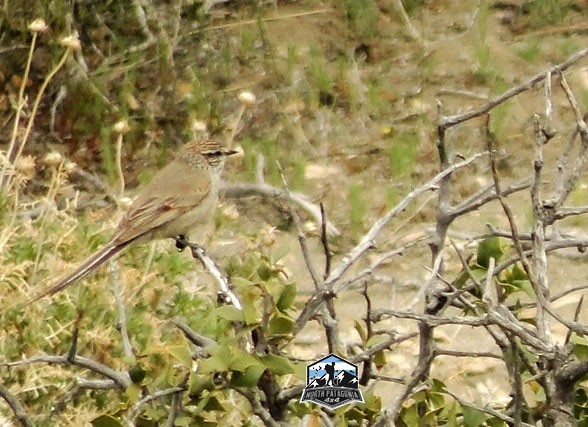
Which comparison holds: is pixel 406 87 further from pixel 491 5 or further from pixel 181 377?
pixel 181 377

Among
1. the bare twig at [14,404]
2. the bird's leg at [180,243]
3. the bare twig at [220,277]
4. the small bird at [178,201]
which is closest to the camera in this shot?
the bare twig at [14,404]

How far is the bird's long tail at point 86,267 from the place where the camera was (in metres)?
4.11

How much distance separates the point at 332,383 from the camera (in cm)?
257

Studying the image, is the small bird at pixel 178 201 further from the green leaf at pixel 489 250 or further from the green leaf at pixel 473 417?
the green leaf at pixel 473 417

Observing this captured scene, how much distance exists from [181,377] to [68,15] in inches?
173

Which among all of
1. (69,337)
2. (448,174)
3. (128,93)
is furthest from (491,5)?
(448,174)

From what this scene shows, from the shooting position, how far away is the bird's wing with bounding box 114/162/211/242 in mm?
4934

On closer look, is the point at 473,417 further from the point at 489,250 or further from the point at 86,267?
the point at 86,267

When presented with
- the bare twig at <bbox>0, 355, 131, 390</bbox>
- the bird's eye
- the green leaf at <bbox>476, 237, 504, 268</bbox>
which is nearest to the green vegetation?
the green leaf at <bbox>476, 237, 504, 268</bbox>

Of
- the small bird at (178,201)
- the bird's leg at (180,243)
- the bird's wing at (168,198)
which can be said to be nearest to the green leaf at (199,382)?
the small bird at (178,201)

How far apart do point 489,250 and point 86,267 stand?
6.24 ft

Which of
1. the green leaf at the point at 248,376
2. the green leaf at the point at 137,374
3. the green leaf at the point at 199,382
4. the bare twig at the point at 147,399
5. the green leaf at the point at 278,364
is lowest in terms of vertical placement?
the bare twig at the point at 147,399

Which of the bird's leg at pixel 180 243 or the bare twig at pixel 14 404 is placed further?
the bird's leg at pixel 180 243

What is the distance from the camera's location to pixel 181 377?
260 cm
